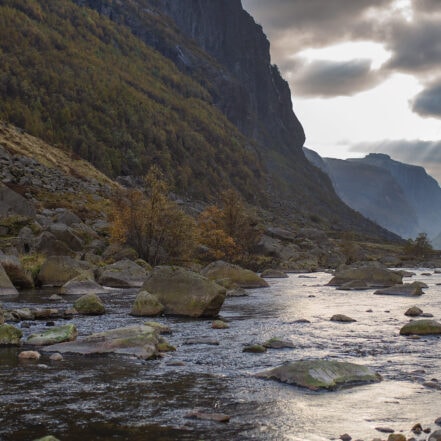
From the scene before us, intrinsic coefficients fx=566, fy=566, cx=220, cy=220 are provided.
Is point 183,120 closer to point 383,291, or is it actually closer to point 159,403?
point 383,291

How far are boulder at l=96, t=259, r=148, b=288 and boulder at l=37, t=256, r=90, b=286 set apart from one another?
4.64 ft

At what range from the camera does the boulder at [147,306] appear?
75.8 feet

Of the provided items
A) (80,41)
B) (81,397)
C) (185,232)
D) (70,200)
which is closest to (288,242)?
(70,200)

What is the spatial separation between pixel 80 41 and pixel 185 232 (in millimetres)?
149927

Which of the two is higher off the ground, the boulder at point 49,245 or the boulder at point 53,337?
the boulder at point 49,245

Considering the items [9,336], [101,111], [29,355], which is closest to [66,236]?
[9,336]

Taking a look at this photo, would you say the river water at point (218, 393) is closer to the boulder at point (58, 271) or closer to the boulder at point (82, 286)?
the boulder at point (82, 286)

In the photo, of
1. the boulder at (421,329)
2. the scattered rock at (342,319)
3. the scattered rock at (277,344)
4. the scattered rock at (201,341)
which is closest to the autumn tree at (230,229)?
the scattered rock at (342,319)

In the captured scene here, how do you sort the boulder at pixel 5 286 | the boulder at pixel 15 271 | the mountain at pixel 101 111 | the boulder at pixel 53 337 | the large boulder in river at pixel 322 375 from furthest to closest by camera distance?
the mountain at pixel 101 111 < the boulder at pixel 15 271 < the boulder at pixel 5 286 < the boulder at pixel 53 337 < the large boulder in river at pixel 322 375

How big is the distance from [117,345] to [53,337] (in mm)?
2282

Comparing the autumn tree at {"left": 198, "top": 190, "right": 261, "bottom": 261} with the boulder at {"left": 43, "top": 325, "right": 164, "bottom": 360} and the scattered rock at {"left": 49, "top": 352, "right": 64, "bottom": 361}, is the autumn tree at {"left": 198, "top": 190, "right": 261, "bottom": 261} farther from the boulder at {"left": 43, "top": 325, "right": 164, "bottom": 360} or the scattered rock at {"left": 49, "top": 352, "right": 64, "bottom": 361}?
the scattered rock at {"left": 49, "top": 352, "right": 64, "bottom": 361}

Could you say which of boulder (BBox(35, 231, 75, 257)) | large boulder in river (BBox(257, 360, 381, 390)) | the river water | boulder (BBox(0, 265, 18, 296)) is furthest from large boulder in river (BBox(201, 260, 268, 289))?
large boulder in river (BBox(257, 360, 381, 390))

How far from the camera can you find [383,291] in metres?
36.3

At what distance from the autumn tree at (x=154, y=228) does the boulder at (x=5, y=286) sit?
20276mm
